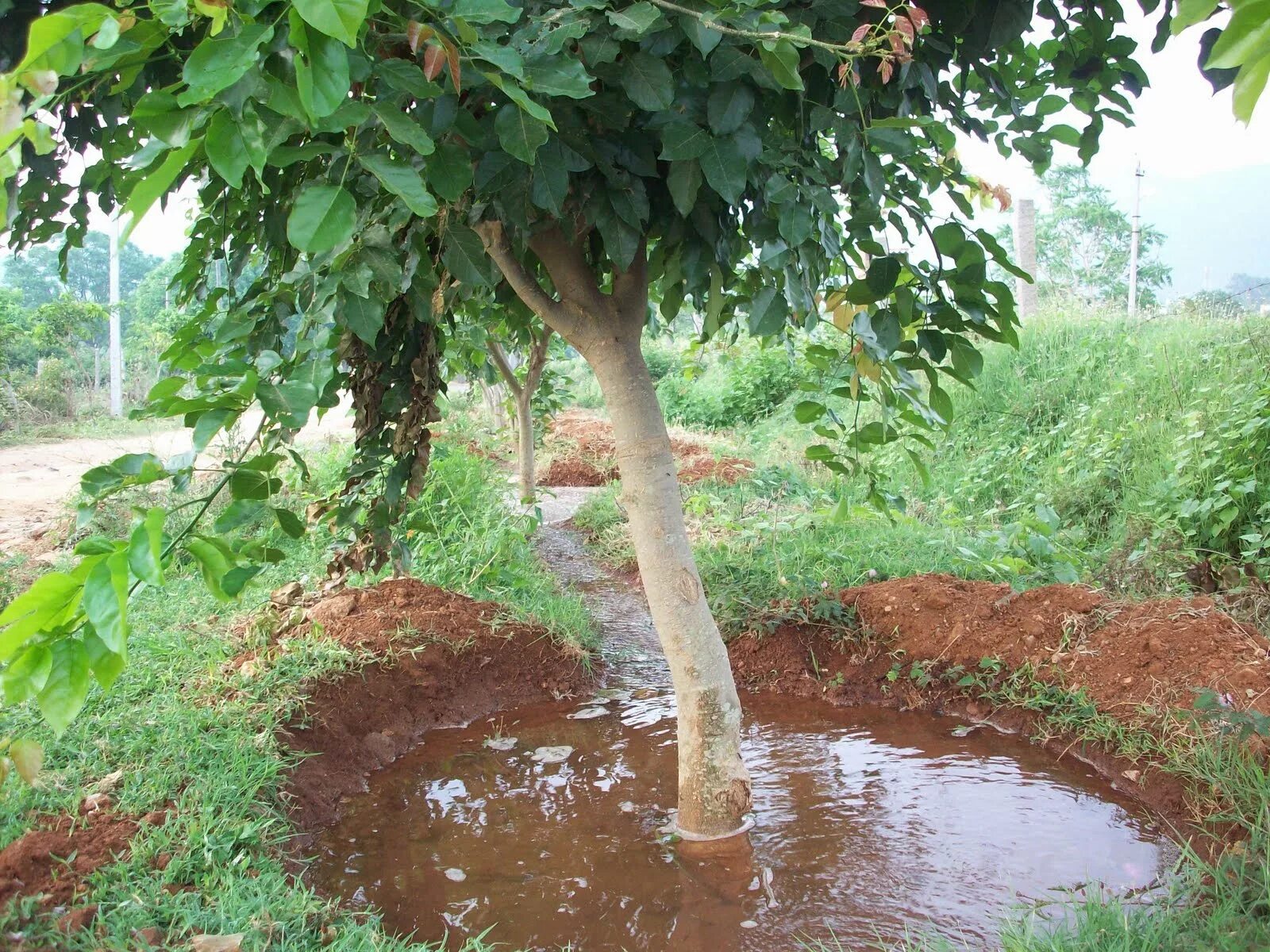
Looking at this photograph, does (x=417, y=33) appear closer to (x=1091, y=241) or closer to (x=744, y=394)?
(x=744, y=394)

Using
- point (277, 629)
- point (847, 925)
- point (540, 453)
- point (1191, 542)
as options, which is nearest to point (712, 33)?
point (847, 925)

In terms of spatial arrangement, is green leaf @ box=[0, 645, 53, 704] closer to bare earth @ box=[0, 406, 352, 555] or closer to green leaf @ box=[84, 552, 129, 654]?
green leaf @ box=[84, 552, 129, 654]

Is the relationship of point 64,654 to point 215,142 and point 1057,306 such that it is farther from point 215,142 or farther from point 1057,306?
point 1057,306

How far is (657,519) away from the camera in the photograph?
2.55 m

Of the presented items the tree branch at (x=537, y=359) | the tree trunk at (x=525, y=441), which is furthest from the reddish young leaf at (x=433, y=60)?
the tree trunk at (x=525, y=441)

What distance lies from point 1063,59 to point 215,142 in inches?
80.8

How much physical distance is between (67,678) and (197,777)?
2066mm

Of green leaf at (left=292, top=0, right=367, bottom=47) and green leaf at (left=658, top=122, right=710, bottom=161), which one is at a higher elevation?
green leaf at (left=658, top=122, right=710, bottom=161)

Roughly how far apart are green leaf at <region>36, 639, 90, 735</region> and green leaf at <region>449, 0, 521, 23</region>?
2.61 feet

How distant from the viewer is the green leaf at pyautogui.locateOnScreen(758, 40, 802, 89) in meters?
1.33

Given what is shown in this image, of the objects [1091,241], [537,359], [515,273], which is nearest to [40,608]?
[515,273]

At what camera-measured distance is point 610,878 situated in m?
2.55

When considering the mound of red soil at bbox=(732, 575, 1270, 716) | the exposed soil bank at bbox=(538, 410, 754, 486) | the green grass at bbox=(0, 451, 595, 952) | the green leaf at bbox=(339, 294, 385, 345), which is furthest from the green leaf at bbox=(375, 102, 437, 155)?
the exposed soil bank at bbox=(538, 410, 754, 486)

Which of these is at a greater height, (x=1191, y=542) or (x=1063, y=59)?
(x=1063, y=59)
